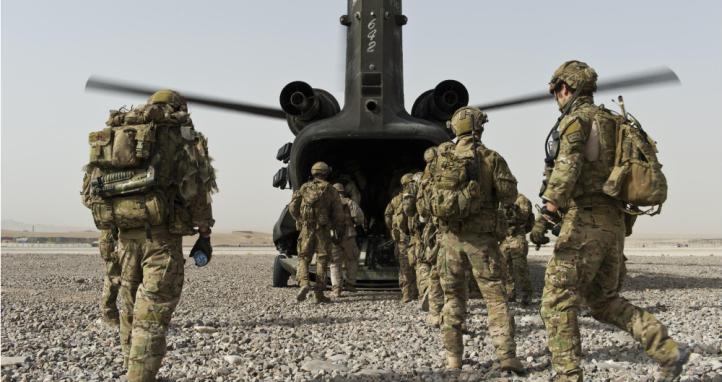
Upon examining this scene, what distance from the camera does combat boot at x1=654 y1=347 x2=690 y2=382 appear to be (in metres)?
3.12

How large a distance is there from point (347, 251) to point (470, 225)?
4.48 m

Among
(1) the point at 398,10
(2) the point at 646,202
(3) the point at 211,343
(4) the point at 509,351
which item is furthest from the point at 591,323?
(1) the point at 398,10

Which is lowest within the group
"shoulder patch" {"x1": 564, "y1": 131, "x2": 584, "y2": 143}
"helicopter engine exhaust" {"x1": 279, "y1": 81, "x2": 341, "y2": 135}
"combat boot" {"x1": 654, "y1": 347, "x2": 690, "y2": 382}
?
"combat boot" {"x1": 654, "y1": 347, "x2": 690, "y2": 382}

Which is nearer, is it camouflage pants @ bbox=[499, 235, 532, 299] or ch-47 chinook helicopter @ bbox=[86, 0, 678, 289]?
camouflage pants @ bbox=[499, 235, 532, 299]

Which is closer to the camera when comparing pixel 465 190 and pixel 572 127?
pixel 572 127

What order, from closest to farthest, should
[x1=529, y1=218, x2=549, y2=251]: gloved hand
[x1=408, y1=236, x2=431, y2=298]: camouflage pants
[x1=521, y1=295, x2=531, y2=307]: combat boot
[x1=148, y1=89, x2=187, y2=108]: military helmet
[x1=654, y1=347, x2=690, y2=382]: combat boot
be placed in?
[x1=654, y1=347, x2=690, y2=382]: combat boot → [x1=148, y1=89, x2=187, y2=108]: military helmet → [x1=529, y1=218, x2=549, y2=251]: gloved hand → [x1=408, y1=236, x2=431, y2=298]: camouflage pants → [x1=521, y1=295, x2=531, y2=307]: combat boot

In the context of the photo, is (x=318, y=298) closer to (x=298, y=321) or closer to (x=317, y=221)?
(x=317, y=221)

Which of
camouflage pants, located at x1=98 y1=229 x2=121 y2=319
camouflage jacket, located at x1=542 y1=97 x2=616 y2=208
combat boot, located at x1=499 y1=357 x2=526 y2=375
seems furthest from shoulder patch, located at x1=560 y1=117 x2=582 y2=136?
camouflage pants, located at x1=98 y1=229 x2=121 y2=319

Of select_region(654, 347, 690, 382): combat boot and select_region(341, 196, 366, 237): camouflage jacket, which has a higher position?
select_region(341, 196, 366, 237): camouflage jacket

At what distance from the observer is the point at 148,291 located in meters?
3.43

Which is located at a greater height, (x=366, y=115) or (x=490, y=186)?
(x=366, y=115)

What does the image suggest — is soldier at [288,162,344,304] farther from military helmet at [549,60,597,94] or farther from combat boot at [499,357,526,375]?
military helmet at [549,60,597,94]

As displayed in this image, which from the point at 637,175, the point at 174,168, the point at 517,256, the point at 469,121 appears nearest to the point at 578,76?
the point at 637,175

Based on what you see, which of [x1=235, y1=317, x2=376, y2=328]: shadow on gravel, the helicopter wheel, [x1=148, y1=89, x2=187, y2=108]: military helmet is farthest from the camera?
the helicopter wheel
